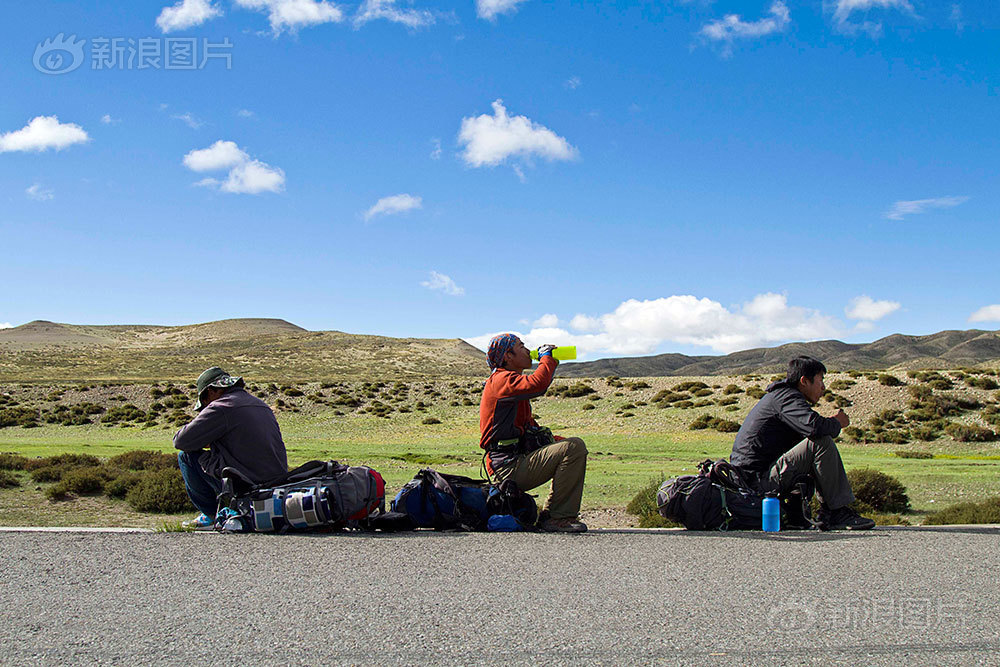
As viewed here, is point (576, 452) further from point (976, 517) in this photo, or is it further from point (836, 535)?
point (976, 517)

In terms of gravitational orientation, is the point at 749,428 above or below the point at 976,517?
above

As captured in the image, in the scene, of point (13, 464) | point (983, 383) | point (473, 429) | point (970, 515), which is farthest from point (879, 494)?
point (473, 429)

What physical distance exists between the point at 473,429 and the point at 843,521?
36555 millimetres

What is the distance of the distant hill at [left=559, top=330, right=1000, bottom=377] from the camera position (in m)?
160

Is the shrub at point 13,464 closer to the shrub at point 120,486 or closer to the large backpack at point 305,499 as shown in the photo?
the shrub at point 120,486

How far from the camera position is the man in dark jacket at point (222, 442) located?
7.32 meters

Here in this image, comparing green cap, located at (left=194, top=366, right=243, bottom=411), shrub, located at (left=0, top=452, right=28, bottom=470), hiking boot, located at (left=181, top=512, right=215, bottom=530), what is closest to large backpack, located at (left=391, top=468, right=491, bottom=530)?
hiking boot, located at (left=181, top=512, right=215, bottom=530)

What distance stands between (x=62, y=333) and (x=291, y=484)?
607 feet

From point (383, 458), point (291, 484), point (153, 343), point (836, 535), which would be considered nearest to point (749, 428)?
point (836, 535)

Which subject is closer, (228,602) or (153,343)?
(228,602)

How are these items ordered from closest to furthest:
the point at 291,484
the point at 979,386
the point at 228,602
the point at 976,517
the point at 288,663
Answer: the point at 288,663 → the point at 228,602 → the point at 291,484 → the point at 976,517 → the point at 979,386

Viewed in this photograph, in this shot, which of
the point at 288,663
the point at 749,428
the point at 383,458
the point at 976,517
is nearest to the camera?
the point at 288,663

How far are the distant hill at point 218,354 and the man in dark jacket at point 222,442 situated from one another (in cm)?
8097

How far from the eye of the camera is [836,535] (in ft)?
24.1
